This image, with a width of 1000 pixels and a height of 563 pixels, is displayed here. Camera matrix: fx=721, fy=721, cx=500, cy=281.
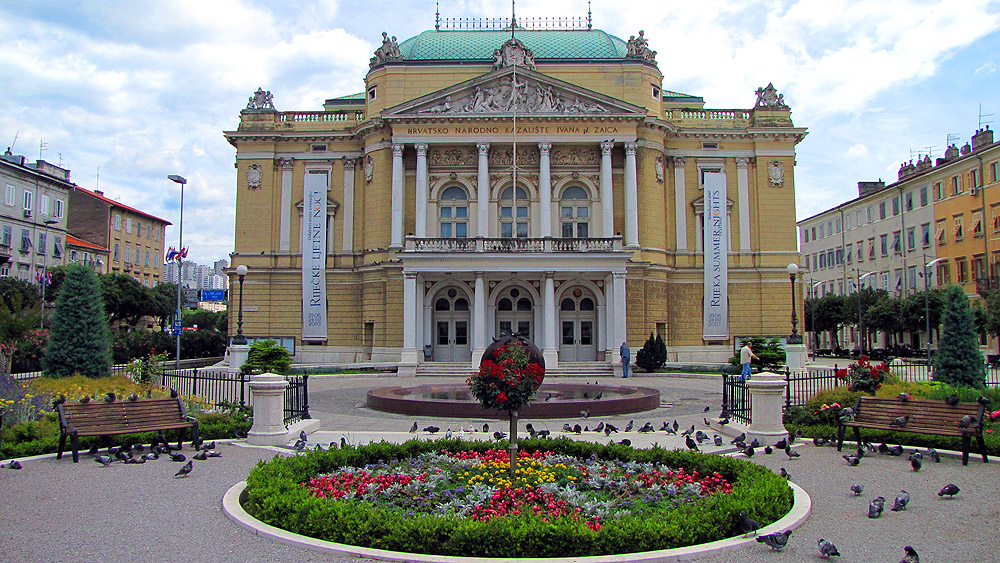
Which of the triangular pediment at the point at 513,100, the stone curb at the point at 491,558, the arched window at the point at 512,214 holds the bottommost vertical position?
the stone curb at the point at 491,558

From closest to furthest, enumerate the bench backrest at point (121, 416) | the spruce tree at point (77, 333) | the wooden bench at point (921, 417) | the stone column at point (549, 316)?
the wooden bench at point (921, 417), the bench backrest at point (121, 416), the spruce tree at point (77, 333), the stone column at point (549, 316)

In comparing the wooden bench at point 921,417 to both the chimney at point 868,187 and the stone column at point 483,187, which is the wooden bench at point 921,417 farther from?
the chimney at point 868,187

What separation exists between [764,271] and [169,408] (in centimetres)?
3838

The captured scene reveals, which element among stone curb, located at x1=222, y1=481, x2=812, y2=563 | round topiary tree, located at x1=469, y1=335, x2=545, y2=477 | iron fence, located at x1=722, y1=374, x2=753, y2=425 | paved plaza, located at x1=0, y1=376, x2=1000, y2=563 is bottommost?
paved plaza, located at x1=0, y1=376, x2=1000, y2=563

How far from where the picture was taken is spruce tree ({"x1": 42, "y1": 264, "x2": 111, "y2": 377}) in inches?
725

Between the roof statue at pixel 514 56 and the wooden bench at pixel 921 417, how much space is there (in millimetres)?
31772

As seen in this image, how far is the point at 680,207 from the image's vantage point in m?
44.9

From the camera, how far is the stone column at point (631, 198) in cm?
4162

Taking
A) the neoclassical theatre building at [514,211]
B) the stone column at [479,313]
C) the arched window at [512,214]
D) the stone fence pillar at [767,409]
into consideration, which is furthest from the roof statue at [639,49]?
the stone fence pillar at [767,409]

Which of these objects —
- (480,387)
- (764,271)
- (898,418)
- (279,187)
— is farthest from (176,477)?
(764,271)

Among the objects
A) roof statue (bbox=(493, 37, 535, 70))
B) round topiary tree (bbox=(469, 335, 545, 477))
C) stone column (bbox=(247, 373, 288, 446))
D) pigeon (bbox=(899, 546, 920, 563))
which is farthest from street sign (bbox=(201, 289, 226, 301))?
pigeon (bbox=(899, 546, 920, 563))

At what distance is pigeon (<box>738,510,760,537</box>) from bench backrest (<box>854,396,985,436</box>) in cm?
666

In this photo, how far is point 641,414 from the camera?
20.2m

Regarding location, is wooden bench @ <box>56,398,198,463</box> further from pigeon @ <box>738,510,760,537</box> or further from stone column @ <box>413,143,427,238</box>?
stone column @ <box>413,143,427,238</box>
